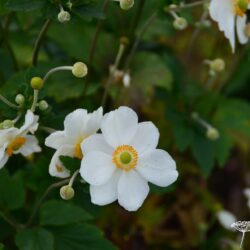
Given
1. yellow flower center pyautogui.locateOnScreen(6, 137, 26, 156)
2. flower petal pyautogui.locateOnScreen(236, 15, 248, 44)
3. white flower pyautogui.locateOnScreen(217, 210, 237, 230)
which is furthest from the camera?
white flower pyautogui.locateOnScreen(217, 210, 237, 230)

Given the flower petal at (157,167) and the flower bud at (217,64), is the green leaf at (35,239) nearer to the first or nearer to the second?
the flower petal at (157,167)

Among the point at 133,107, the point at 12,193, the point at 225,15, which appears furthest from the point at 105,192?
the point at 133,107

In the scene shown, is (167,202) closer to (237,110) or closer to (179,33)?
A: (237,110)

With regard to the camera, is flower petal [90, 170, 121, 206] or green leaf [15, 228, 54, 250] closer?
flower petal [90, 170, 121, 206]

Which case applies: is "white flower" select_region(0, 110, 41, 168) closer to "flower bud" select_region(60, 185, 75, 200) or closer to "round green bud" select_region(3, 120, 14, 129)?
"round green bud" select_region(3, 120, 14, 129)

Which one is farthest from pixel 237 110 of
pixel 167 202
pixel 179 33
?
pixel 179 33

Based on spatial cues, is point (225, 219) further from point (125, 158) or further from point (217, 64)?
point (125, 158)

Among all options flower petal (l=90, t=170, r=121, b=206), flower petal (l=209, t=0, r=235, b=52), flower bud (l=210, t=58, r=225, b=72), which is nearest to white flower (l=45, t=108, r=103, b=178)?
flower petal (l=90, t=170, r=121, b=206)
